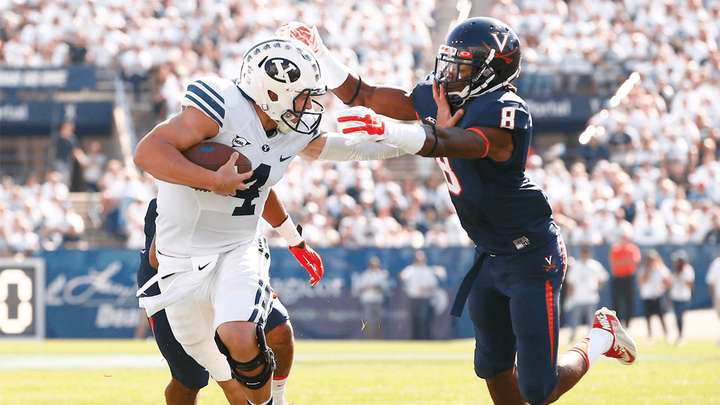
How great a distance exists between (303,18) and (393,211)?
4.32m

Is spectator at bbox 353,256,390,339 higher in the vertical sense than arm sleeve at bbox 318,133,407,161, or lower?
lower

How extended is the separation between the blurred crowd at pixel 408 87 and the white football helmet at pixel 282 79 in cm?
1275

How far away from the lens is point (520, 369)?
6363mm

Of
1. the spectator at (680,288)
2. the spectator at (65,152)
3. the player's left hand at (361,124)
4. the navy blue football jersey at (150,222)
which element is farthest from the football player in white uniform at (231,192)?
the spectator at (65,152)

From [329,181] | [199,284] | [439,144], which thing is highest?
[439,144]

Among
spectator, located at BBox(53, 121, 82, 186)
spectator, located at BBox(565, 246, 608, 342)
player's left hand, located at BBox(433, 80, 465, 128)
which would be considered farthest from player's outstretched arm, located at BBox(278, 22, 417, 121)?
spectator, located at BBox(53, 121, 82, 186)

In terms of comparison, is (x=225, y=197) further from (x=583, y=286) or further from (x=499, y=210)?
(x=583, y=286)

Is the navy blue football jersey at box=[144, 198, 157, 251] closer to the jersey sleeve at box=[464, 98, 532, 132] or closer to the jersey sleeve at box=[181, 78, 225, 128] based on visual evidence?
Result: the jersey sleeve at box=[181, 78, 225, 128]

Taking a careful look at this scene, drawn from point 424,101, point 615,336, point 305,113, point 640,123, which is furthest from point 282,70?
point 640,123

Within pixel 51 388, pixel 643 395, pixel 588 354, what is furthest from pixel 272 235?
pixel 588 354

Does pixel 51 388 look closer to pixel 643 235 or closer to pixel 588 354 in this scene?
pixel 588 354

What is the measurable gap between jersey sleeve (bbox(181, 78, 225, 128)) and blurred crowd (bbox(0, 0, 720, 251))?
1296 cm

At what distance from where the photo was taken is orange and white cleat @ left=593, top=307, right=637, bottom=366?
7.21 meters

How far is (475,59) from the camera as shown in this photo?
20.3 ft
